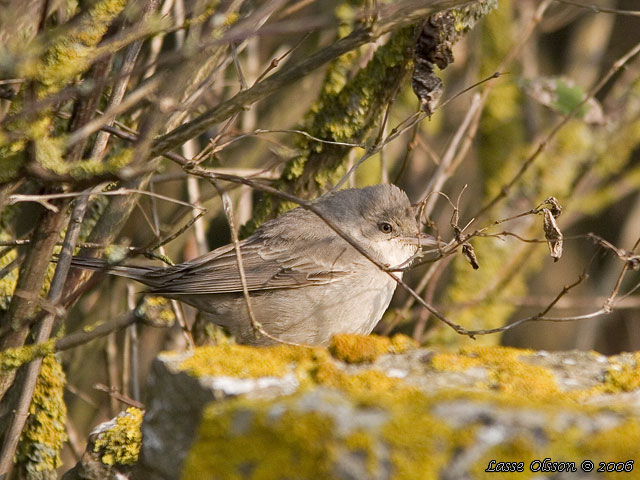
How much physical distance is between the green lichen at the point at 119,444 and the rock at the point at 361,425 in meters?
0.35

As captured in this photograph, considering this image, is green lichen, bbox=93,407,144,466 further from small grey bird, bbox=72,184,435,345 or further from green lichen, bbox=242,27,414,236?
green lichen, bbox=242,27,414,236

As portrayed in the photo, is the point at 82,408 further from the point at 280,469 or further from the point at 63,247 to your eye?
the point at 280,469

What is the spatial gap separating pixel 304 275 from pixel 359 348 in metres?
1.61

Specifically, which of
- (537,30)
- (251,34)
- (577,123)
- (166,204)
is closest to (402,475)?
(251,34)

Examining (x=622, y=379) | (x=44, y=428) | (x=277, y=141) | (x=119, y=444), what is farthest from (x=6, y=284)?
(x=622, y=379)

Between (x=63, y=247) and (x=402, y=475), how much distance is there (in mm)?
1898

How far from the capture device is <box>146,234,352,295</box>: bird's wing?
4.11 metres

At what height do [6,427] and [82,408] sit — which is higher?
[6,427]

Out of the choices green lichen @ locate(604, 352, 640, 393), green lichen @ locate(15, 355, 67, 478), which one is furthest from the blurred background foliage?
green lichen @ locate(604, 352, 640, 393)

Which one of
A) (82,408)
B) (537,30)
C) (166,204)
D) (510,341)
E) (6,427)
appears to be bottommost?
(510,341)

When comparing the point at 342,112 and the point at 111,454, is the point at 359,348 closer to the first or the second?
the point at 111,454

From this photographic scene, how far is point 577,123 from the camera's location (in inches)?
256

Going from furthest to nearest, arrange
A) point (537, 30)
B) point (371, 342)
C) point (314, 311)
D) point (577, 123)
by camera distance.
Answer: point (537, 30) < point (577, 123) < point (314, 311) < point (371, 342)

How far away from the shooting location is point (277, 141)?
15.9 feet
